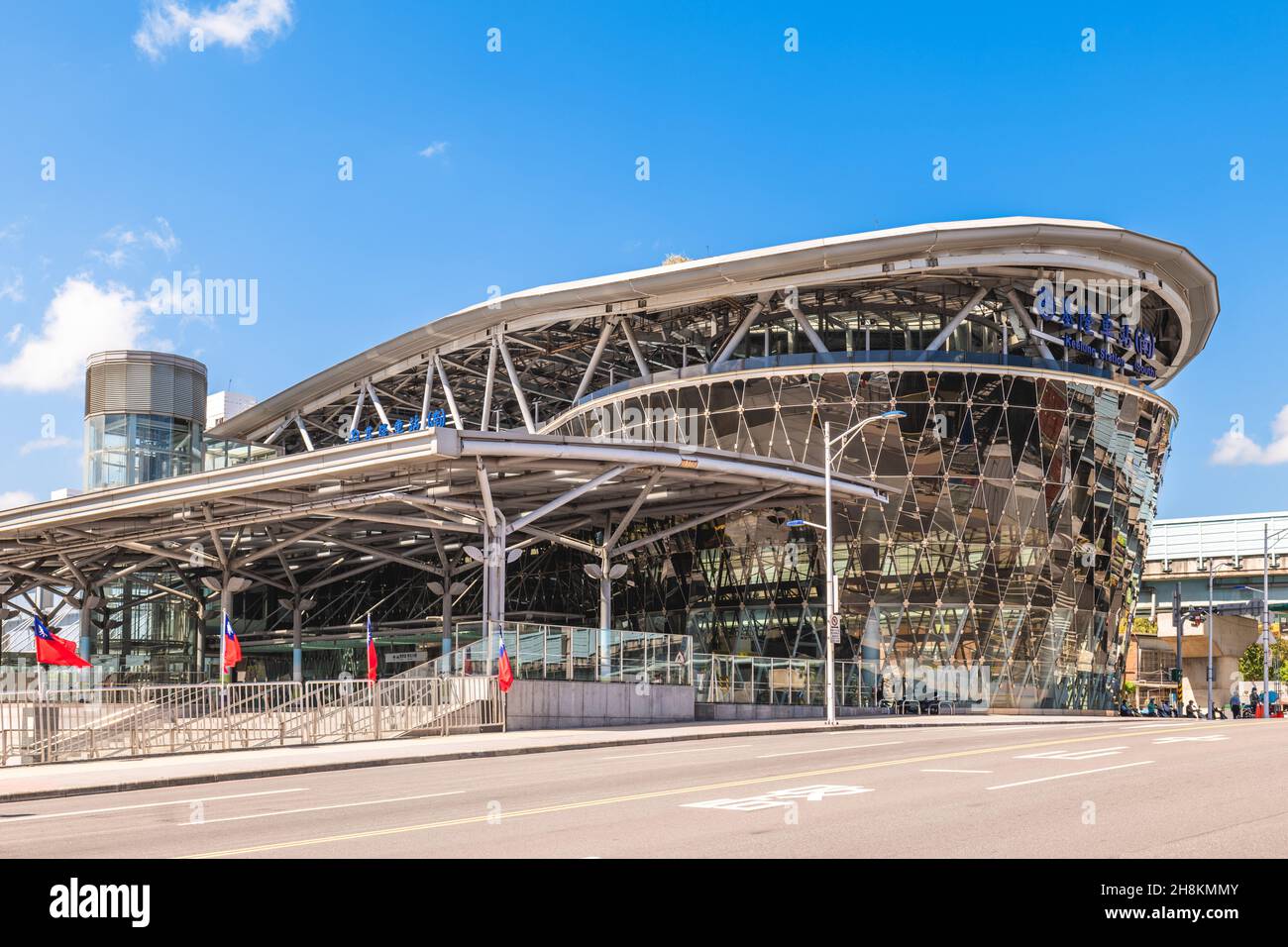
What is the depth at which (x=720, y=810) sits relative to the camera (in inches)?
538

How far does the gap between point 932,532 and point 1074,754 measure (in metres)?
28.3

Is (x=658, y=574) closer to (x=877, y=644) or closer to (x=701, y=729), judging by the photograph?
(x=877, y=644)

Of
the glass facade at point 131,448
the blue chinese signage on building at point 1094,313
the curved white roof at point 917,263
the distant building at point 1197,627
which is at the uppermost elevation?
the curved white roof at point 917,263

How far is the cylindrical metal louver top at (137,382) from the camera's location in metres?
75.4

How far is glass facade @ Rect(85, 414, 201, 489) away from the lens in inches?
2972

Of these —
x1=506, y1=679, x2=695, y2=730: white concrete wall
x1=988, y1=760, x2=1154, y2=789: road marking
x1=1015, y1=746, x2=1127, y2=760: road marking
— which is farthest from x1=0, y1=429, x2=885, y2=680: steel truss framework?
x1=988, y1=760, x2=1154, y2=789: road marking

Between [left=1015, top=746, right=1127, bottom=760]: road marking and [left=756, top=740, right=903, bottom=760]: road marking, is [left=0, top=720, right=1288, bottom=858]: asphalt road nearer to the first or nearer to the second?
[left=1015, top=746, right=1127, bottom=760]: road marking

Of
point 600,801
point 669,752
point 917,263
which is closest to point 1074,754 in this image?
point 669,752

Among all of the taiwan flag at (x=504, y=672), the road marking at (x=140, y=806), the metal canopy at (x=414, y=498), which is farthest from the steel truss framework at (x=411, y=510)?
the road marking at (x=140, y=806)

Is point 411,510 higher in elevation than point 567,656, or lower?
higher

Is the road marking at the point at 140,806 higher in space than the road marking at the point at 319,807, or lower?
lower

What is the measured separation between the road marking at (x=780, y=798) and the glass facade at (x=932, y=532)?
33.1 metres

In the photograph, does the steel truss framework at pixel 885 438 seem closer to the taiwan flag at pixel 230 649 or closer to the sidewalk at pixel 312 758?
the taiwan flag at pixel 230 649

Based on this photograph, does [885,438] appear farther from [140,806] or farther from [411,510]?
[140,806]
